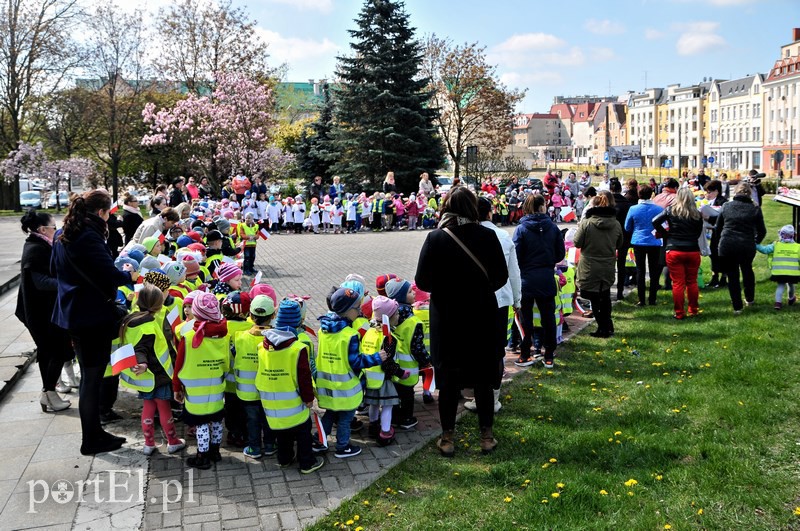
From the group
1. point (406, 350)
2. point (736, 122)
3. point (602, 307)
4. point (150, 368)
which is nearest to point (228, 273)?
point (150, 368)

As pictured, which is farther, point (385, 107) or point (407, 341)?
point (385, 107)

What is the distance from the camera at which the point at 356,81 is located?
3544 centimetres

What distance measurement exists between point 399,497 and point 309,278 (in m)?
10.1

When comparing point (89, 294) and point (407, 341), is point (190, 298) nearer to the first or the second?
point (89, 294)

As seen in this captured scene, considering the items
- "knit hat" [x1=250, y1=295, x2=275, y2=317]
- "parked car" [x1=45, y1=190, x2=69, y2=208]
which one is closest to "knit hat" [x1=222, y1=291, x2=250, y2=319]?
"knit hat" [x1=250, y1=295, x2=275, y2=317]

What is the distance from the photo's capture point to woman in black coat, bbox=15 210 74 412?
21.9 ft

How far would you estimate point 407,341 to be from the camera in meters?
5.96

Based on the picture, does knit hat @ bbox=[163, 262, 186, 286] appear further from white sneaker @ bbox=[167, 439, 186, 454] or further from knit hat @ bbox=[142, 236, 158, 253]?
white sneaker @ bbox=[167, 439, 186, 454]

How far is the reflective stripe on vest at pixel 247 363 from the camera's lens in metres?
5.34

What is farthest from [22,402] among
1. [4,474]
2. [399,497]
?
[399,497]

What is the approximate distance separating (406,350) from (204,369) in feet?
5.43

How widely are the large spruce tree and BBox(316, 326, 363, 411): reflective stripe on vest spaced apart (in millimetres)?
28518

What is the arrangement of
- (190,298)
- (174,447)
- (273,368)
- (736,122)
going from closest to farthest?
(273,368) < (174,447) < (190,298) < (736,122)

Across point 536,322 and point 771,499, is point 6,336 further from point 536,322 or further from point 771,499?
point 771,499
